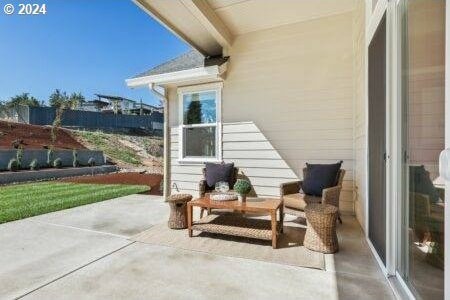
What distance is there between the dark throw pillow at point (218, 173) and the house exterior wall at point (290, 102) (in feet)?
1.47

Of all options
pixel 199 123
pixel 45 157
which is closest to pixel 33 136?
pixel 45 157

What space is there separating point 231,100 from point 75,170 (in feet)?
28.9

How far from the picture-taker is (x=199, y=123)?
18.5 ft

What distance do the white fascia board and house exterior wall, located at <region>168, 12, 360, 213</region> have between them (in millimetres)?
455

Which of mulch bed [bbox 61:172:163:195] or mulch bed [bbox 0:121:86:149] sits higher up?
mulch bed [bbox 0:121:86:149]

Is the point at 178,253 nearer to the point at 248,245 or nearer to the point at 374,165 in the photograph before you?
the point at 248,245

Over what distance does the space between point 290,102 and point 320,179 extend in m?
1.62

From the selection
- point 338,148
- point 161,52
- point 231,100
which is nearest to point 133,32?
point 161,52

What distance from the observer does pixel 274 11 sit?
14.4 feet

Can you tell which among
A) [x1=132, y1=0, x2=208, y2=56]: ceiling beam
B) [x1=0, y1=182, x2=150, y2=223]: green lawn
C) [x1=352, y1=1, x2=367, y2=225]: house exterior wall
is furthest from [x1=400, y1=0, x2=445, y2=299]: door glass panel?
[x1=0, y1=182, x2=150, y2=223]: green lawn

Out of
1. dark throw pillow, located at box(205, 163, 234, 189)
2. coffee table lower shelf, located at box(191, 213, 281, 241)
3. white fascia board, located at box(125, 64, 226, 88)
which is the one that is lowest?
coffee table lower shelf, located at box(191, 213, 281, 241)

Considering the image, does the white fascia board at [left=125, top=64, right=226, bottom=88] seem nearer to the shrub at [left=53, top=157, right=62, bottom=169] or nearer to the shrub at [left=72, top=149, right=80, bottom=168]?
the shrub at [left=53, top=157, right=62, bottom=169]

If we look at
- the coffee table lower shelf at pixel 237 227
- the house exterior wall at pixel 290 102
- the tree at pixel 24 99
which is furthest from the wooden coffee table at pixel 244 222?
the tree at pixel 24 99

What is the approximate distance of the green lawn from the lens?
4500 millimetres
